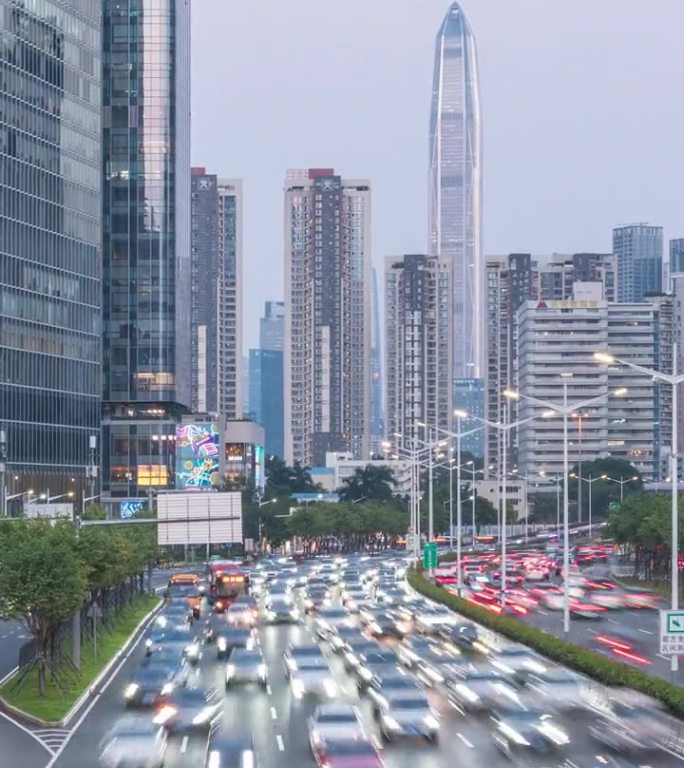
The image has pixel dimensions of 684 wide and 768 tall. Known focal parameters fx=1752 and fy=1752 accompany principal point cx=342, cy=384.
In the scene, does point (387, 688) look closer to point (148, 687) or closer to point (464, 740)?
point (464, 740)

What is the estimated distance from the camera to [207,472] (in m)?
176

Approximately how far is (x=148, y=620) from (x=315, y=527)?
3779 inches

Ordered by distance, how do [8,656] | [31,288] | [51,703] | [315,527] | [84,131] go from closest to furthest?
[51,703] < [8,656] < [31,288] < [84,131] < [315,527]

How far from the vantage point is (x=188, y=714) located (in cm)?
4738

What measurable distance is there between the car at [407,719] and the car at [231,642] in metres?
23.6

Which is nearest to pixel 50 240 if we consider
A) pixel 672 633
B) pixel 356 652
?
pixel 356 652

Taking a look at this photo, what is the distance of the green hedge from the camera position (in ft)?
171

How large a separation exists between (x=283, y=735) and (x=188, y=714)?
8.65 feet

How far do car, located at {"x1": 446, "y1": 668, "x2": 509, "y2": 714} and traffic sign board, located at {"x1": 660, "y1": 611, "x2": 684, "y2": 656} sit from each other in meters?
5.28

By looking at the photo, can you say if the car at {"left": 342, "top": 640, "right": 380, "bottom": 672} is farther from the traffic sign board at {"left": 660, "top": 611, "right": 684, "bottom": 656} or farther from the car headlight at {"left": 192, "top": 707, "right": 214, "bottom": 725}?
the car headlight at {"left": 192, "top": 707, "right": 214, "bottom": 725}

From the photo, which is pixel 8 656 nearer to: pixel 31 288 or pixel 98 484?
pixel 31 288

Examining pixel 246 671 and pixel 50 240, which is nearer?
pixel 246 671

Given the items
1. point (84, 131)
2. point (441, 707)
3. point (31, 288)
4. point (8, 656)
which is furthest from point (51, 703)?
point (84, 131)

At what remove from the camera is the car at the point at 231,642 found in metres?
71.4
